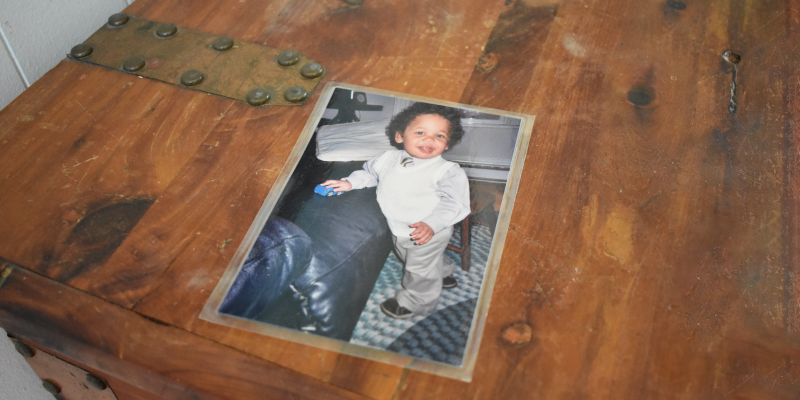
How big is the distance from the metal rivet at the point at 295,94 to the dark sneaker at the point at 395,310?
0.29 m

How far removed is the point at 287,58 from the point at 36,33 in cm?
36

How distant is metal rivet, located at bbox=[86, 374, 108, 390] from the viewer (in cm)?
58

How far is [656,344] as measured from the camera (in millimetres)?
485

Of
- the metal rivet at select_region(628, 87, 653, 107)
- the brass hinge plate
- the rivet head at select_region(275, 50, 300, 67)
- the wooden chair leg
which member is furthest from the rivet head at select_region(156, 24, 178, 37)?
the metal rivet at select_region(628, 87, 653, 107)

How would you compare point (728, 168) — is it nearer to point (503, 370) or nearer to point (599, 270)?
point (599, 270)

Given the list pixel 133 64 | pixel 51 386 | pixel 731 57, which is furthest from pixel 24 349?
pixel 731 57

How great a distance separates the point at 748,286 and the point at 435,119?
1.17ft

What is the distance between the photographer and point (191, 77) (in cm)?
68

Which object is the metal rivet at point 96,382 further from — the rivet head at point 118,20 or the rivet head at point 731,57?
the rivet head at point 731,57

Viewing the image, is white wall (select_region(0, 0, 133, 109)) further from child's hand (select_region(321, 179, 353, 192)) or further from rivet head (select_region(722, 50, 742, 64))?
rivet head (select_region(722, 50, 742, 64))

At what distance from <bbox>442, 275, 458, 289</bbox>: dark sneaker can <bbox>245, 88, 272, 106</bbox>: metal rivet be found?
0.32 meters

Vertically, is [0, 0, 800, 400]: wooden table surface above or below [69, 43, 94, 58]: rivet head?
below

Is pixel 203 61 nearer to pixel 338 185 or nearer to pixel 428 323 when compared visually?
pixel 338 185

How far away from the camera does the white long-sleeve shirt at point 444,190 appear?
0.54 metres
